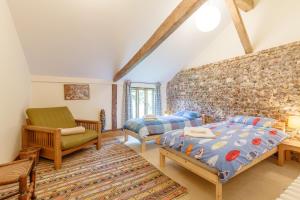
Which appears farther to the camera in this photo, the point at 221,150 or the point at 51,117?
the point at 51,117

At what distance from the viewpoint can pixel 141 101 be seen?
5676mm

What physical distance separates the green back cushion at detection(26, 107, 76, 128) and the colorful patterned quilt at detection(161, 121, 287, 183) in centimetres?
228

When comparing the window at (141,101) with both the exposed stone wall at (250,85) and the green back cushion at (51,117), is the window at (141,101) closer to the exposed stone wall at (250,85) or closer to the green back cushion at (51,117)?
the exposed stone wall at (250,85)

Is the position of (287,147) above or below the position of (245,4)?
below

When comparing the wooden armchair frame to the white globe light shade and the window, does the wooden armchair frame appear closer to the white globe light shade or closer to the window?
the window

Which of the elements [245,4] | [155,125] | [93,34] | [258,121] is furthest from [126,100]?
[245,4]

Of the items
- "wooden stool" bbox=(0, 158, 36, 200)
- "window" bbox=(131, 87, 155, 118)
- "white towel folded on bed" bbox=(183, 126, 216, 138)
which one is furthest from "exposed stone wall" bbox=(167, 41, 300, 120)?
"wooden stool" bbox=(0, 158, 36, 200)

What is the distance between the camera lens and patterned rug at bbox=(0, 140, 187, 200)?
194 centimetres

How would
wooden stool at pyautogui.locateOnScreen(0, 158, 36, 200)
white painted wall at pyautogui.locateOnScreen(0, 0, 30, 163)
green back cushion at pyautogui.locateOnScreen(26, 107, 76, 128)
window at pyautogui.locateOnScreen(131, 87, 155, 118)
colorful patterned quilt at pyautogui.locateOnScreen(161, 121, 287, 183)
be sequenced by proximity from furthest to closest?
window at pyautogui.locateOnScreen(131, 87, 155, 118)
green back cushion at pyautogui.locateOnScreen(26, 107, 76, 128)
white painted wall at pyautogui.locateOnScreen(0, 0, 30, 163)
colorful patterned quilt at pyautogui.locateOnScreen(161, 121, 287, 183)
wooden stool at pyautogui.locateOnScreen(0, 158, 36, 200)

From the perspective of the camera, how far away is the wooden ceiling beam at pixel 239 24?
10.1ft

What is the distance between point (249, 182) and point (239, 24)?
9.58ft

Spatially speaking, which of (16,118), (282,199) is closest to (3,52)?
(16,118)

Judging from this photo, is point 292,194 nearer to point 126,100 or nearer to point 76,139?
point 76,139

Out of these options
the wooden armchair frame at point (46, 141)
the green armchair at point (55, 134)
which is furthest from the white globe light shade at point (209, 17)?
the wooden armchair frame at point (46, 141)
